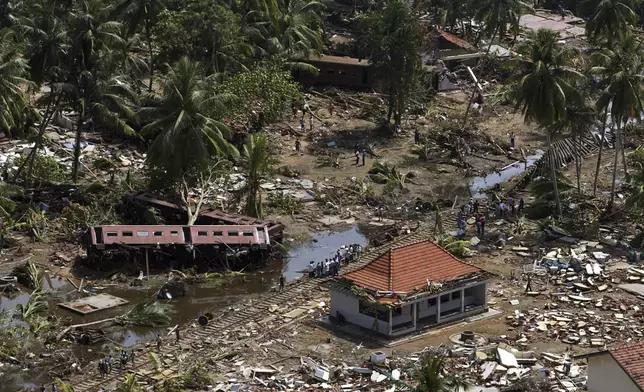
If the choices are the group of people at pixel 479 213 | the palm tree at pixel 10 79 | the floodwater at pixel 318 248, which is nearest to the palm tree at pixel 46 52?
the palm tree at pixel 10 79

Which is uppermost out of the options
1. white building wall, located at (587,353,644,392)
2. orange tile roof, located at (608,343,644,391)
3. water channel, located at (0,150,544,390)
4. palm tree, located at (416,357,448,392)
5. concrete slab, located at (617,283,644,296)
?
palm tree, located at (416,357,448,392)

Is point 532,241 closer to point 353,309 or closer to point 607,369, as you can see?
point 353,309

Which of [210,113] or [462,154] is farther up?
[210,113]

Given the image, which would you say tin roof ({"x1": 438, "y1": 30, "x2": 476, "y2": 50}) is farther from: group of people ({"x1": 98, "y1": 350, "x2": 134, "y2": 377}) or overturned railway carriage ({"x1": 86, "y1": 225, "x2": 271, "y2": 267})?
group of people ({"x1": 98, "y1": 350, "x2": 134, "y2": 377})

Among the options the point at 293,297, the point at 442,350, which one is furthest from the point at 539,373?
the point at 293,297

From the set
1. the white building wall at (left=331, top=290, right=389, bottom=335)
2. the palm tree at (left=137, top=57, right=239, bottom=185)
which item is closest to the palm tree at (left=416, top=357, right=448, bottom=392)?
the white building wall at (left=331, top=290, right=389, bottom=335)

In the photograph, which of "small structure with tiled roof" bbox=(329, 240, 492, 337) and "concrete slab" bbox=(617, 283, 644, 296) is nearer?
"small structure with tiled roof" bbox=(329, 240, 492, 337)

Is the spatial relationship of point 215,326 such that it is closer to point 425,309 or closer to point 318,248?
point 425,309
